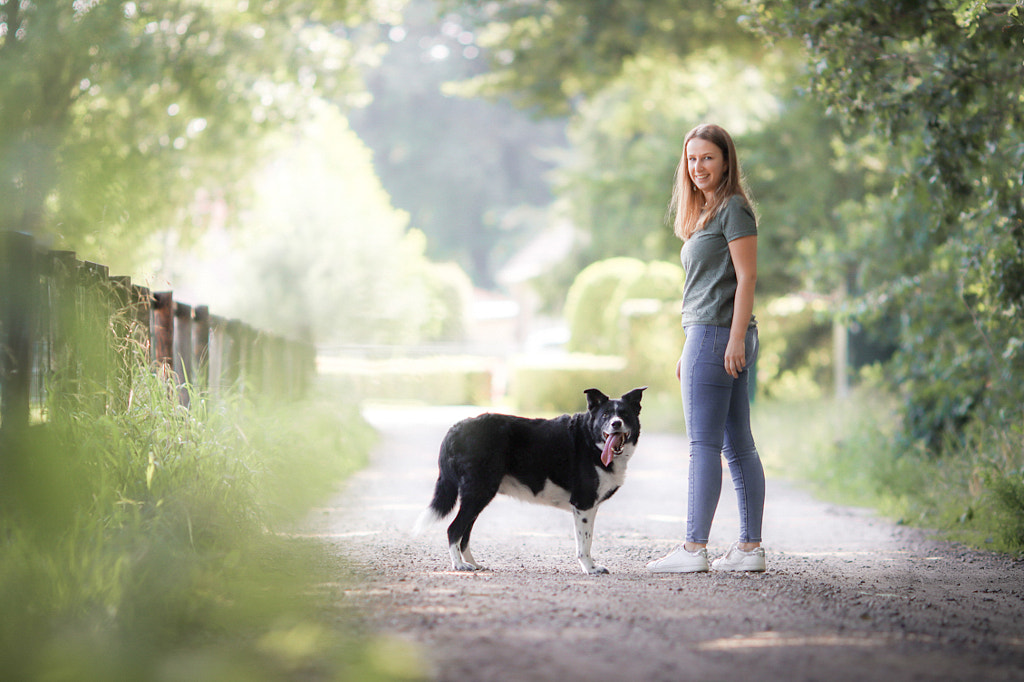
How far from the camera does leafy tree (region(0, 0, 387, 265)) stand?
10.3m

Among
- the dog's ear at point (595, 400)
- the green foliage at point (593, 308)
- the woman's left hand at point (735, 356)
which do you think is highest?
the green foliage at point (593, 308)

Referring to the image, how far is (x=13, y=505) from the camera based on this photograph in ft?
11.1

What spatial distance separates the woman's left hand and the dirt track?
100 centimetres

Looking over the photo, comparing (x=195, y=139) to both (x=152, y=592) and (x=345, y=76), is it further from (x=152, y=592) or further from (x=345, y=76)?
(x=152, y=592)

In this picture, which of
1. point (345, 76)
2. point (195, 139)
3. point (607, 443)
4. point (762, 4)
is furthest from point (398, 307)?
point (607, 443)

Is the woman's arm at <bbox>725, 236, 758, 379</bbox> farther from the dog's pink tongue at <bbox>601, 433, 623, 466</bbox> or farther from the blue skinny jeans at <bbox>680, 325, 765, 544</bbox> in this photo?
the dog's pink tongue at <bbox>601, 433, 623, 466</bbox>

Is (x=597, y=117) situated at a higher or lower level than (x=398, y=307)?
higher

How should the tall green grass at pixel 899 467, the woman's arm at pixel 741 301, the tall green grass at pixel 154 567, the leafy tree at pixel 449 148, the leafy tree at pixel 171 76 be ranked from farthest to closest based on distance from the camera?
the leafy tree at pixel 449 148 → the leafy tree at pixel 171 76 → the tall green grass at pixel 899 467 → the woman's arm at pixel 741 301 → the tall green grass at pixel 154 567

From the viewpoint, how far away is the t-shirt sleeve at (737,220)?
4.45 meters

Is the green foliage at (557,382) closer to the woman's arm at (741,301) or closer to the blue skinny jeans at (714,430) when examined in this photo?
the blue skinny jeans at (714,430)

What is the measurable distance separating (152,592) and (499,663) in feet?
4.43

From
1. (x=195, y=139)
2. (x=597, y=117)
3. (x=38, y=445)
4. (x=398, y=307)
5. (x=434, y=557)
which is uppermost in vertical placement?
(x=597, y=117)

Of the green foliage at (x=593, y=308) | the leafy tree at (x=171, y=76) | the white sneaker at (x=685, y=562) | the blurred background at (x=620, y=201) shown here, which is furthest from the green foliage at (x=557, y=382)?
the white sneaker at (x=685, y=562)

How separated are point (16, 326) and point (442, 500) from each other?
2.18 metres
